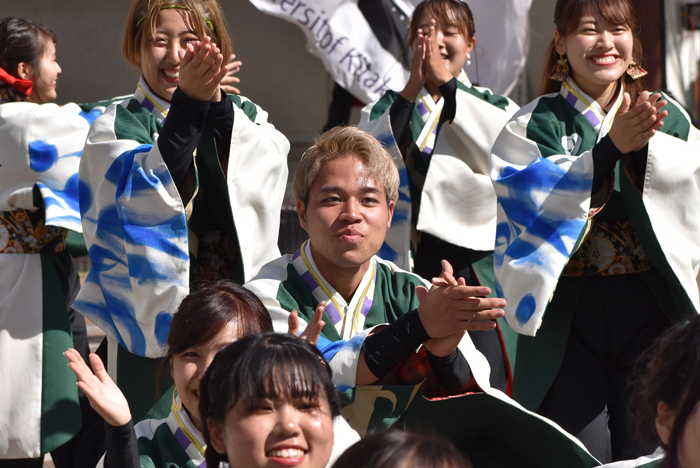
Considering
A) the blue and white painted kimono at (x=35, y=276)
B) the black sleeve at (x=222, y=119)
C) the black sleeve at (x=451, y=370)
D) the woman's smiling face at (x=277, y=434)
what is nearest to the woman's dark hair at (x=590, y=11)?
the black sleeve at (x=222, y=119)

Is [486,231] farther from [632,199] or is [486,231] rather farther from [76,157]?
[76,157]

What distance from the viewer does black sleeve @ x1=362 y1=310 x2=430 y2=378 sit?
6.46 ft

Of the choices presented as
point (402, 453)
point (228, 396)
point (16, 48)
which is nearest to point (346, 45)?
point (16, 48)

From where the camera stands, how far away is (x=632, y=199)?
2688 mm

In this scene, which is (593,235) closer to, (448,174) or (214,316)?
(448,174)

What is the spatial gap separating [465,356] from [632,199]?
0.85 m

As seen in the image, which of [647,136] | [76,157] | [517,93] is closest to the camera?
[647,136]

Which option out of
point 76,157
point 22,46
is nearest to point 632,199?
point 76,157

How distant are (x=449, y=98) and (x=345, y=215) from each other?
4.39 ft

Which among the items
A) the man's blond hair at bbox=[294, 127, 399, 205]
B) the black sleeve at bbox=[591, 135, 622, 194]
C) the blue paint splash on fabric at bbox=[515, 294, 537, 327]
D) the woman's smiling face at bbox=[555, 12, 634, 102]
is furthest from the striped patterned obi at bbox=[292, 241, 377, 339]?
the woman's smiling face at bbox=[555, 12, 634, 102]

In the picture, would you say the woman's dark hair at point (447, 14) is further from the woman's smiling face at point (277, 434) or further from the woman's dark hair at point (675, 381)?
the woman's smiling face at point (277, 434)

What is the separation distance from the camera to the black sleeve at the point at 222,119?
2693 mm

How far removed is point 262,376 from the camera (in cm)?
156

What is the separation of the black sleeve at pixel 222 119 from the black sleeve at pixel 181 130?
0.14 metres
